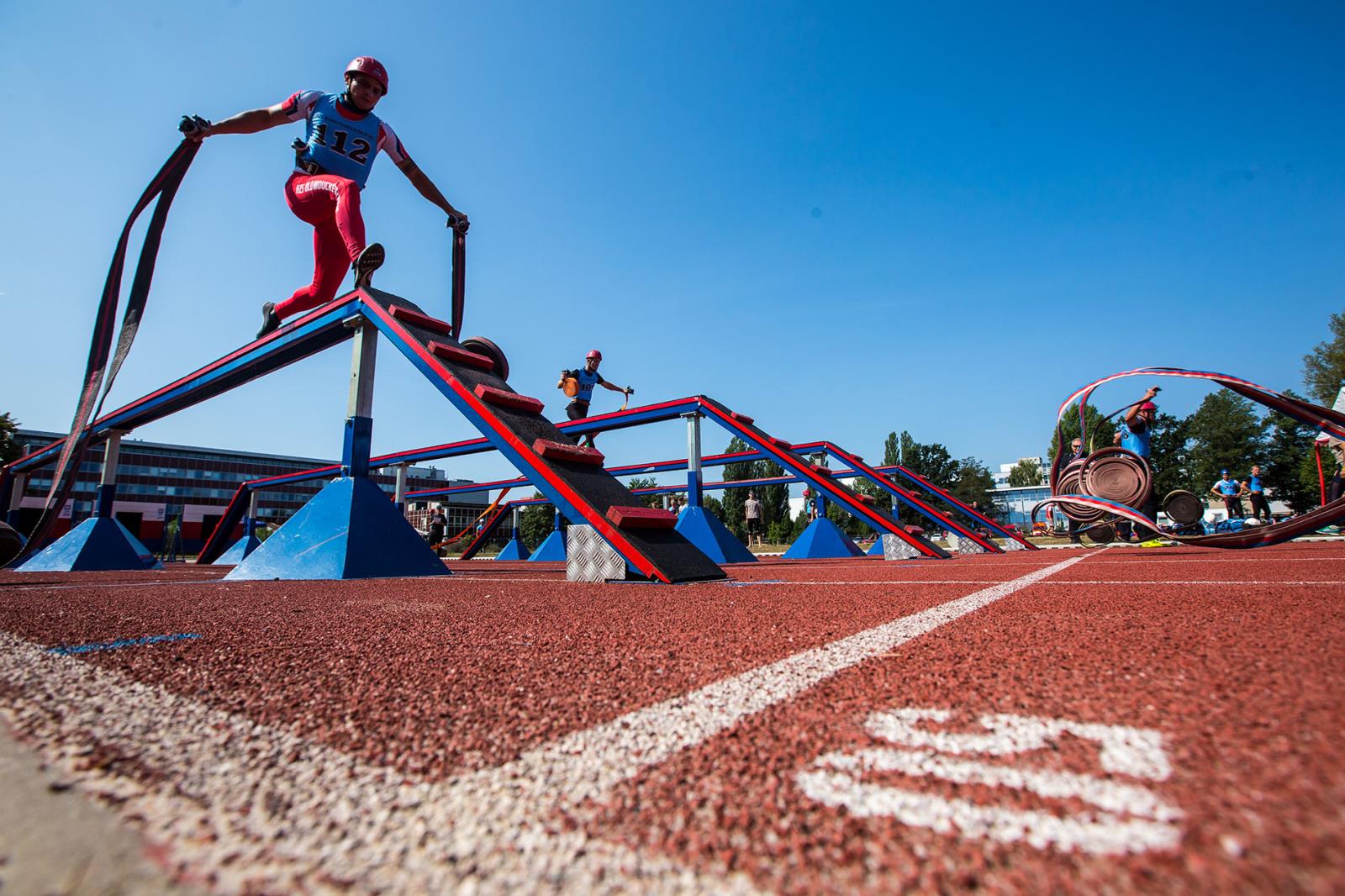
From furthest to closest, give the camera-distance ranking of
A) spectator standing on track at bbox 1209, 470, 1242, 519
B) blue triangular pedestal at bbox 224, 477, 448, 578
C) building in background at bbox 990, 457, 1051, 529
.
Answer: building in background at bbox 990, 457, 1051, 529, spectator standing on track at bbox 1209, 470, 1242, 519, blue triangular pedestal at bbox 224, 477, 448, 578

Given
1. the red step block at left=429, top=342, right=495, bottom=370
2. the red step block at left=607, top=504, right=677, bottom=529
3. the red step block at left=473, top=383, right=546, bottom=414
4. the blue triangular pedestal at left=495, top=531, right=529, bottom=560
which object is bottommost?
the blue triangular pedestal at left=495, top=531, right=529, bottom=560

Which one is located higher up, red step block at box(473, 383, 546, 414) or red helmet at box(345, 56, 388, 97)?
red helmet at box(345, 56, 388, 97)

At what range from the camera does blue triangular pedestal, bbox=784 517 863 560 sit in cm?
1020

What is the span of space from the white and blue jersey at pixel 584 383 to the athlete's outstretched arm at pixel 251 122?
6.41 metres

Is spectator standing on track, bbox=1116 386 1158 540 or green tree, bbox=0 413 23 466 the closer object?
spectator standing on track, bbox=1116 386 1158 540

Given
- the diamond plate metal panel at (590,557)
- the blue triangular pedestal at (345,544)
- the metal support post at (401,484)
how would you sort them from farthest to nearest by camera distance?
the metal support post at (401,484) → the blue triangular pedestal at (345,544) → the diamond plate metal panel at (590,557)

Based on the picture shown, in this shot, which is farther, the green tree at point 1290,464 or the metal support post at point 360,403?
the green tree at point 1290,464

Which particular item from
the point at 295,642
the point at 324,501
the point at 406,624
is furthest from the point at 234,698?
the point at 324,501

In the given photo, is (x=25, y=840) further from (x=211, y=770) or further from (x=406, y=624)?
(x=406, y=624)

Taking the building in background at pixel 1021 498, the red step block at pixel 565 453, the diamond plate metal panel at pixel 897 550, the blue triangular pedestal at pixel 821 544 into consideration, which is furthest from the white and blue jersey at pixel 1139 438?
the building in background at pixel 1021 498

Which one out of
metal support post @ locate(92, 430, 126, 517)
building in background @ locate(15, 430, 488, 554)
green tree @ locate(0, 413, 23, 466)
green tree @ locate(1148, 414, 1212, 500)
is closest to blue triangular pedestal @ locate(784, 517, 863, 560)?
metal support post @ locate(92, 430, 126, 517)

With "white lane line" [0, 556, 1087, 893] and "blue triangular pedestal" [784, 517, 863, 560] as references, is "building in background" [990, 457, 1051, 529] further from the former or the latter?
"white lane line" [0, 556, 1087, 893]

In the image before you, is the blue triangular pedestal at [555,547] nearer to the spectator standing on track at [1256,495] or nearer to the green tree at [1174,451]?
the spectator standing on track at [1256,495]

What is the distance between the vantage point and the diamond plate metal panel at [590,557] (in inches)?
166
